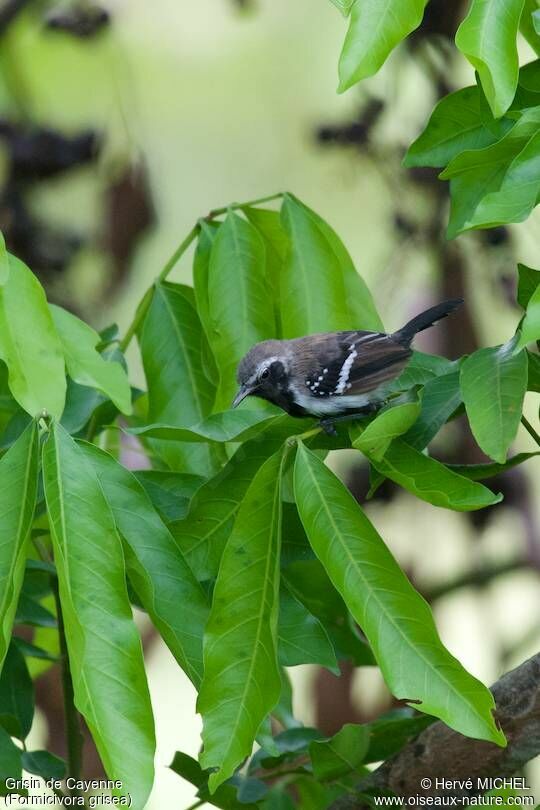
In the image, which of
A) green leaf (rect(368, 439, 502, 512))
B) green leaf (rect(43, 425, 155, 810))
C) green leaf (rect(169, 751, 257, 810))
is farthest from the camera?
green leaf (rect(169, 751, 257, 810))

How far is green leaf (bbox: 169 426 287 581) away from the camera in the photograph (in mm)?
1617

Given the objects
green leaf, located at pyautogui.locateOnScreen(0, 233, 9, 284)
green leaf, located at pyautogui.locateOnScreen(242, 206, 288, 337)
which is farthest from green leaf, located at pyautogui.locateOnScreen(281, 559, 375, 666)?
green leaf, located at pyautogui.locateOnScreen(0, 233, 9, 284)

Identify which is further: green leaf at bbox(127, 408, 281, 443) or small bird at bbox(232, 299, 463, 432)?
small bird at bbox(232, 299, 463, 432)

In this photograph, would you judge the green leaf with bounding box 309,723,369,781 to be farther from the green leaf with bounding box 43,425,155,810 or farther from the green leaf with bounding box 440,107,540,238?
the green leaf with bounding box 440,107,540,238

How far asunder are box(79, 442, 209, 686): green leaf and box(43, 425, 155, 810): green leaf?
9 centimetres

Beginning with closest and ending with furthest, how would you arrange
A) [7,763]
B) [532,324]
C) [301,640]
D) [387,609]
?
[532,324]
[387,609]
[301,640]
[7,763]

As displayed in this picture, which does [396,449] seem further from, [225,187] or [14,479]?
[225,187]

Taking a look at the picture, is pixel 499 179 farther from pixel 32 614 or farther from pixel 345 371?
pixel 32 614

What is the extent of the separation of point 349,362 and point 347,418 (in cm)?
36

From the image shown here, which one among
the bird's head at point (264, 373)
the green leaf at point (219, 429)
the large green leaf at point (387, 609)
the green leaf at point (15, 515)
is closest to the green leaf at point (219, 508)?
the green leaf at point (219, 429)

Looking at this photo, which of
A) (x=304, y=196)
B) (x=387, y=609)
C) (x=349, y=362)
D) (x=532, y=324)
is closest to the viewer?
(x=532, y=324)

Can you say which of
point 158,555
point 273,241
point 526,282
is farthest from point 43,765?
point 526,282

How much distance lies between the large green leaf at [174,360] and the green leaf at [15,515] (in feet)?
1.59

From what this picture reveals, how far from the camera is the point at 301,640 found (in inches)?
64.1
